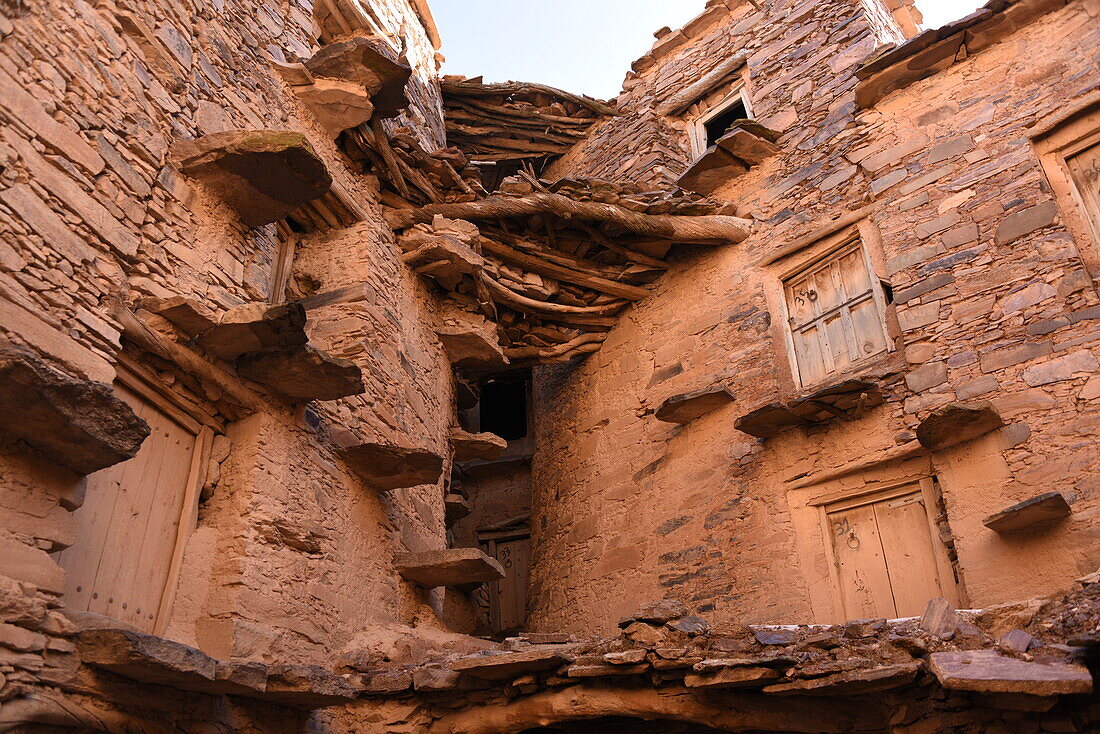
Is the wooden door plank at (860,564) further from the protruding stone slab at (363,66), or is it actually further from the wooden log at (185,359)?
the protruding stone slab at (363,66)

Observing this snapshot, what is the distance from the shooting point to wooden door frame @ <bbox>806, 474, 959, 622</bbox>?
5922 mm

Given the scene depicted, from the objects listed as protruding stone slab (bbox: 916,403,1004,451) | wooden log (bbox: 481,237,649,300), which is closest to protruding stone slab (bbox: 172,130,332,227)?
wooden log (bbox: 481,237,649,300)

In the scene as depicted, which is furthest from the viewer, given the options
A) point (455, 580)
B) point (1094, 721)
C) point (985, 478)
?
point (455, 580)

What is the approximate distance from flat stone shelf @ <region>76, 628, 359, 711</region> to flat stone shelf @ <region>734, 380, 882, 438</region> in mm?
4044

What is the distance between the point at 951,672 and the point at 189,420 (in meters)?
4.48

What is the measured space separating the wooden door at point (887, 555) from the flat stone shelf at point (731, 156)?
392 cm

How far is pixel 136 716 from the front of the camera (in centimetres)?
396

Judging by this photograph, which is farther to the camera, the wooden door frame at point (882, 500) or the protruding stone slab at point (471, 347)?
the protruding stone slab at point (471, 347)

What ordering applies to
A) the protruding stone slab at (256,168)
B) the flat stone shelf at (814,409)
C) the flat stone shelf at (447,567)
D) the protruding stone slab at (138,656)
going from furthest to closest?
the flat stone shelf at (814,409) < the flat stone shelf at (447,567) < the protruding stone slab at (256,168) < the protruding stone slab at (138,656)

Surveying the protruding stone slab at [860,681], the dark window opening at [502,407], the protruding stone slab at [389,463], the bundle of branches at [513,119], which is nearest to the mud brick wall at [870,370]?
the protruding stone slab at [860,681]

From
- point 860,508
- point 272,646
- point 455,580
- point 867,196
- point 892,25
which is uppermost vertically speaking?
point 892,25

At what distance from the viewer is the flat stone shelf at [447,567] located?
6441 mm

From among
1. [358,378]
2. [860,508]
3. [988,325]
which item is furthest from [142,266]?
[988,325]

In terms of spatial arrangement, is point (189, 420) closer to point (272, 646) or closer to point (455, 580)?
point (272, 646)
